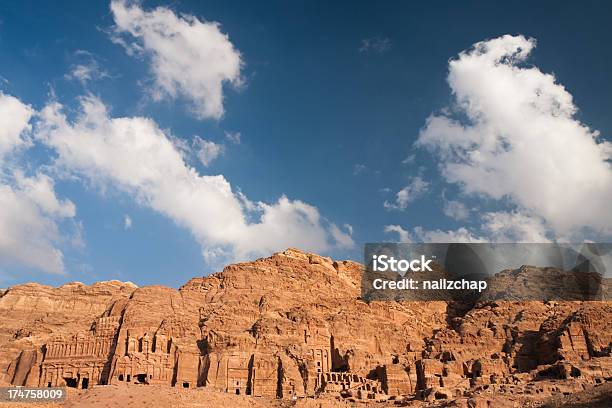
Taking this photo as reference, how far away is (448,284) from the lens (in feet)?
456

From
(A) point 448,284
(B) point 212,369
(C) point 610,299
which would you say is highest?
(A) point 448,284

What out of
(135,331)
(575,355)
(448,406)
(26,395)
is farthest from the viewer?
(135,331)

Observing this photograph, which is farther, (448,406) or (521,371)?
(521,371)

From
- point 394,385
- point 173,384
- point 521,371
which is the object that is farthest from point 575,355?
point 173,384

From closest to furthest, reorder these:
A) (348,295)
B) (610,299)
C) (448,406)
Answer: (448,406) < (610,299) < (348,295)

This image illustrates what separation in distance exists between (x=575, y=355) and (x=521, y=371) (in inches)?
266

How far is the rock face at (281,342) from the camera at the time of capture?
77625 millimetres

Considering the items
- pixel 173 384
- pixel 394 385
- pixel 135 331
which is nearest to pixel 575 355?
pixel 394 385

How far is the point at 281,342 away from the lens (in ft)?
280

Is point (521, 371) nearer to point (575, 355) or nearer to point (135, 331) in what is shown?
point (575, 355)

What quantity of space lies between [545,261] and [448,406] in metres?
69.6

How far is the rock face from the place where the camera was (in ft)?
255

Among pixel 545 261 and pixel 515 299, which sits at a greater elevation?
pixel 545 261

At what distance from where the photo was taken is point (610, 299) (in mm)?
107875
